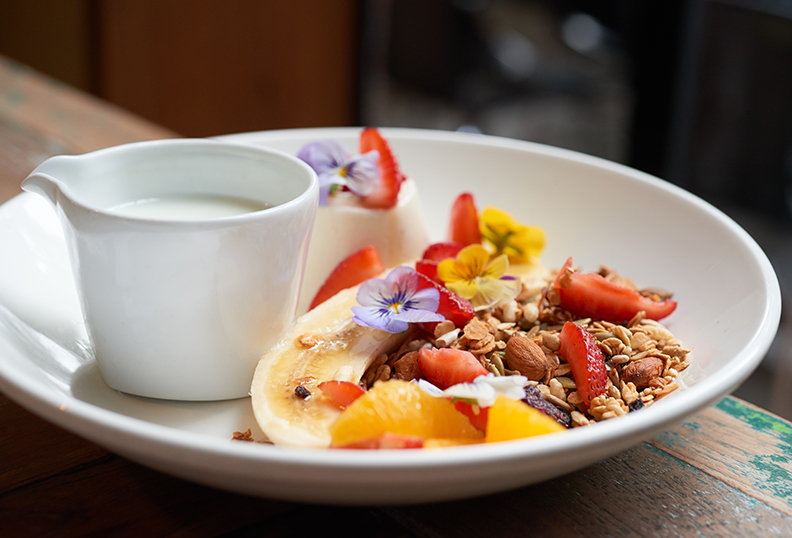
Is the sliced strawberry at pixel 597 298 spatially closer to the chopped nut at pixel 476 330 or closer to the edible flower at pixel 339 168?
the chopped nut at pixel 476 330

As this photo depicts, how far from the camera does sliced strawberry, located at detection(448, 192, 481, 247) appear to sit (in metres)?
1.17

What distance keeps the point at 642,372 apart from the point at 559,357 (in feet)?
0.32

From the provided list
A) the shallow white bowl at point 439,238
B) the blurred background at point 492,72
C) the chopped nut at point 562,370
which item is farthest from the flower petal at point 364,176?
the blurred background at point 492,72

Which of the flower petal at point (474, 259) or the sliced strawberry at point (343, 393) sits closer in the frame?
the sliced strawberry at point (343, 393)

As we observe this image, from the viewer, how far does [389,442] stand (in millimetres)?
597

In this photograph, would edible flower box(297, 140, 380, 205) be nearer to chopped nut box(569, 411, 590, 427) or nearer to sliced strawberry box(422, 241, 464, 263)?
sliced strawberry box(422, 241, 464, 263)

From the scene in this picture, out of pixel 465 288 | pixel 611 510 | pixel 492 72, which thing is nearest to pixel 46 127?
pixel 465 288

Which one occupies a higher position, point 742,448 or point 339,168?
point 339,168

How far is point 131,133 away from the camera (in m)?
1.74

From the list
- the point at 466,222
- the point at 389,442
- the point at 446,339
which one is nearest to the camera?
the point at 389,442

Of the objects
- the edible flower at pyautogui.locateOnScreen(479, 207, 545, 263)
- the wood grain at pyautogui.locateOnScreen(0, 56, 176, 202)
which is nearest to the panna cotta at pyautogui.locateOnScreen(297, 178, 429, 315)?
the edible flower at pyautogui.locateOnScreen(479, 207, 545, 263)

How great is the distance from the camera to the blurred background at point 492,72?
7.27 ft

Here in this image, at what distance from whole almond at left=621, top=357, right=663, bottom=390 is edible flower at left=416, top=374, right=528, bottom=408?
7.8 inches

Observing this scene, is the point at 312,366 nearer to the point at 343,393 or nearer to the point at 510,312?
the point at 343,393
